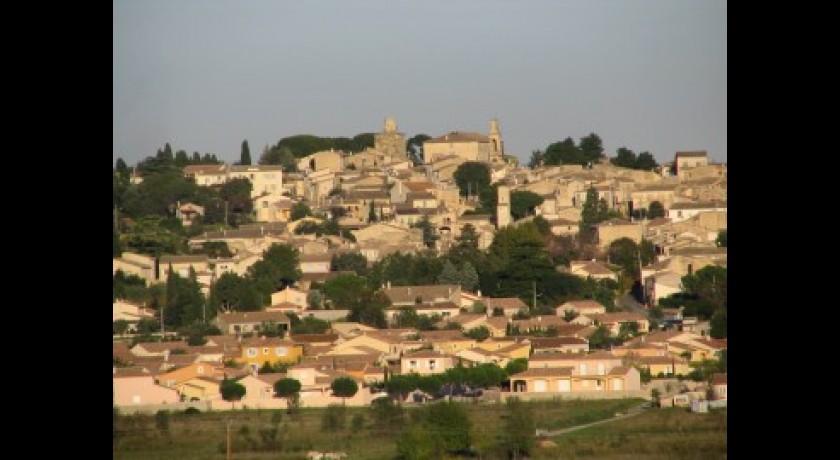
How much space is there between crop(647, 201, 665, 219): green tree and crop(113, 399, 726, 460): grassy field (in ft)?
37.4

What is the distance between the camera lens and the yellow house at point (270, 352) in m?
12.8

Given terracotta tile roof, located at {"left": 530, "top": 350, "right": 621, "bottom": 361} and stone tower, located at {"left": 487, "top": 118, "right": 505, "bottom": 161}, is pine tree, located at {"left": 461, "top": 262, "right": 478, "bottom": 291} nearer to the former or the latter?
terracotta tile roof, located at {"left": 530, "top": 350, "right": 621, "bottom": 361}

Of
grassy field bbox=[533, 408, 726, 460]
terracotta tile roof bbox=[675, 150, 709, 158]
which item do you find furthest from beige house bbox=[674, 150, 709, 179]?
grassy field bbox=[533, 408, 726, 460]

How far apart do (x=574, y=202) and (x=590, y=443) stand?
43.5 ft

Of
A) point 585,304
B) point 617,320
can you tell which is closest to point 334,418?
point 617,320

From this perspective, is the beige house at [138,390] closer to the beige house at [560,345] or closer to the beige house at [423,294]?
the beige house at [560,345]

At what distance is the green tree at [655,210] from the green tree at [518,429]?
11816 mm

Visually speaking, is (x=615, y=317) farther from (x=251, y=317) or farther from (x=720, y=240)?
(x=720, y=240)

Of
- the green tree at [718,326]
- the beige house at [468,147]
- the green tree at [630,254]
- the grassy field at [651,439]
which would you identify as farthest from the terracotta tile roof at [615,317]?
the beige house at [468,147]

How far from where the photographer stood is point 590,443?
8.93 m

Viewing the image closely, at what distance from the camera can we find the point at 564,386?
11.5 meters
